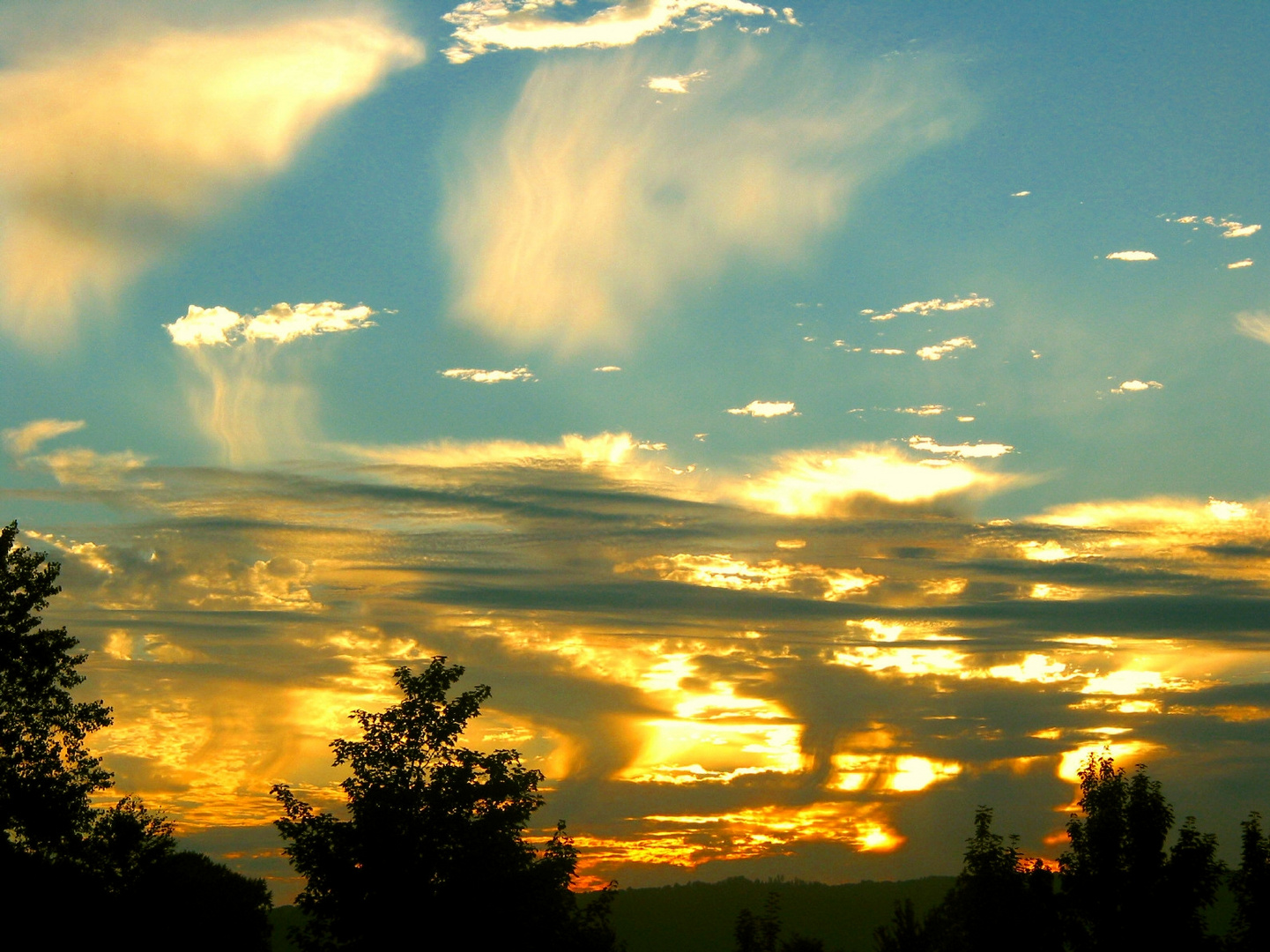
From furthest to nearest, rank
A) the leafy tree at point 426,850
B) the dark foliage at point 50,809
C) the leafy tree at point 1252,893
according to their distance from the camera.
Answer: the leafy tree at point 1252,893
the dark foliage at point 50,809
the leafy tree at point 426,850

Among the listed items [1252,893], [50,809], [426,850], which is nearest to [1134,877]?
[1252,893]

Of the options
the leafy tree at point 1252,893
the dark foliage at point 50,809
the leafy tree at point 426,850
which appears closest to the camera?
the leafy tree at point 426,850

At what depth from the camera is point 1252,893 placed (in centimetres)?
4719

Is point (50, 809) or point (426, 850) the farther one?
point (50, 809)

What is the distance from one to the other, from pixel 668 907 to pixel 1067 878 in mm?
153623

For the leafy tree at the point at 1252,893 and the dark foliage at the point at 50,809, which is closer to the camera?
the dark foliage at the point at 50,809

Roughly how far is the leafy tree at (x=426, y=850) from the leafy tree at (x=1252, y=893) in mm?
31421

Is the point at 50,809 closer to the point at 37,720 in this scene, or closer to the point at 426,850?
the point at 37,720

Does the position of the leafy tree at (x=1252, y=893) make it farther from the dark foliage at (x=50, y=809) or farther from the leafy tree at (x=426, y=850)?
the dark foliage at (x=50, y=809)

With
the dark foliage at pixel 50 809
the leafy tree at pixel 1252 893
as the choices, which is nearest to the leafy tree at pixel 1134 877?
the leafy tree at pixel 1252 893

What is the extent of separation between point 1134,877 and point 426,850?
29.6 m

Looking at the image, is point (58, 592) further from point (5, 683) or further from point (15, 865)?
point (15, 865)

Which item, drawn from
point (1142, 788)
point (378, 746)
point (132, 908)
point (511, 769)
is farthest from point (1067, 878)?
point (132, 908)

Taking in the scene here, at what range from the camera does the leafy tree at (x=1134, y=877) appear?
41.3 m
